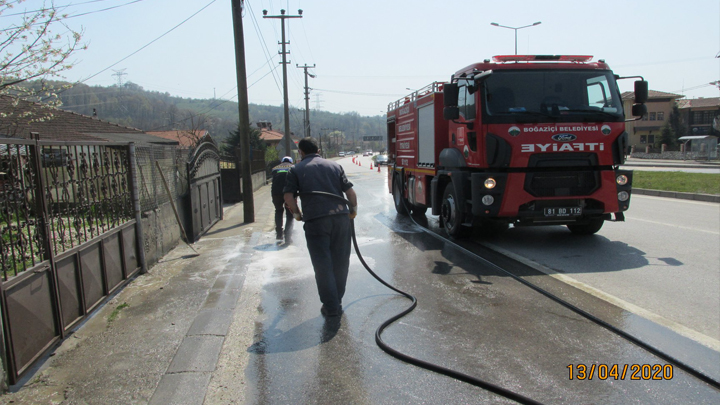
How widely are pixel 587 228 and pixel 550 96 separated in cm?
261

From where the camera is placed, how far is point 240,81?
39.2ft

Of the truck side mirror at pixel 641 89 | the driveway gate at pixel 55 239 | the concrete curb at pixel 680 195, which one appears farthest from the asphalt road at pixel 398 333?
the concrete curb at pixel 680 195

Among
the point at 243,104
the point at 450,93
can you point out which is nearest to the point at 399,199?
the point at 243,104

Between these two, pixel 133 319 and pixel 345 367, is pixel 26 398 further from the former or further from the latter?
pixel 345 367

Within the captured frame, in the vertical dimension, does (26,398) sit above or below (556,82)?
below

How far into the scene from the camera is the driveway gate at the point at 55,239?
12.3 ft

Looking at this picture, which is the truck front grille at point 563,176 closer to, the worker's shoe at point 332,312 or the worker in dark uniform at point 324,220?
the worker in dark uniform at point 324,220

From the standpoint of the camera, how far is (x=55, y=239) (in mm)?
4695

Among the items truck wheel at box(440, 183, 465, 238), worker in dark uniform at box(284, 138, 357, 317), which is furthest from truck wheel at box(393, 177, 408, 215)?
worker in dark uniform at box(284, 138, 357, 317)

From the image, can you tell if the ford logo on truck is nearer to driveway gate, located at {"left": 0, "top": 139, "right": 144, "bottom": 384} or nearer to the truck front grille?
the truck front grille

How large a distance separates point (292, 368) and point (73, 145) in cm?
328

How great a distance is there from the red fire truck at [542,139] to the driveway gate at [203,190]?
5059mm

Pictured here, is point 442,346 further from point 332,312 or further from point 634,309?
point 634,309

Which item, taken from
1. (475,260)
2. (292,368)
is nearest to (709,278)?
(475,260)
